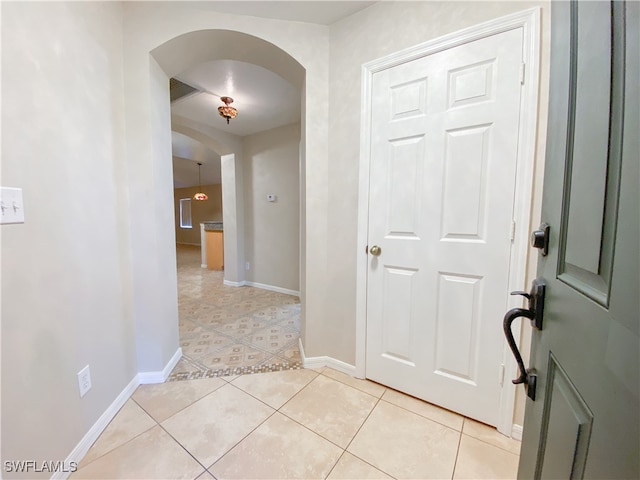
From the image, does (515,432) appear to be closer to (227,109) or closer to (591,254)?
(591,254)

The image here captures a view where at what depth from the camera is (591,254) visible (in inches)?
16.5

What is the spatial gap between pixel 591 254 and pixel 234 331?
2.58 m

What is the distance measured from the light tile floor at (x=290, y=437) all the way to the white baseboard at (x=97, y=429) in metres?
0.03

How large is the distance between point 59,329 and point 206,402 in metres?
0.86

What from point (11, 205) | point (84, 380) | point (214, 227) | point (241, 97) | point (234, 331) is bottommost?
point (234, 331)

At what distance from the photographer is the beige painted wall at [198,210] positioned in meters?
9.48

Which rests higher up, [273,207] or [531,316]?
[273,207]

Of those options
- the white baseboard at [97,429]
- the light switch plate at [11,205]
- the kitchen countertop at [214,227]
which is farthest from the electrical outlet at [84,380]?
the kitchen countertop at [214,227]

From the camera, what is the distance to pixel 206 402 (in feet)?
4.87

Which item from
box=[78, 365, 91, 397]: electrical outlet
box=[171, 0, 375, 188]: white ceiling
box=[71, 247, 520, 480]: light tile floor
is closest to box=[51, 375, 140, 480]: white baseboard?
box=[71, 247, 520, 480]: light tile floor

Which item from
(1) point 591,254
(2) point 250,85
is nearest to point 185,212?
(2) point 250,85

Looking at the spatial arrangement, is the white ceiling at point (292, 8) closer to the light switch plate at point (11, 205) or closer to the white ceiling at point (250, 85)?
the white ceiling at point (250, 85)

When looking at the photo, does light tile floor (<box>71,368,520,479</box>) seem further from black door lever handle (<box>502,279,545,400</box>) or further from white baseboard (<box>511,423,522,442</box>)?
black door lever handle (<box>502,279,545,400</box>)

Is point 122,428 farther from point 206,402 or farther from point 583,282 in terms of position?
point 583,282
